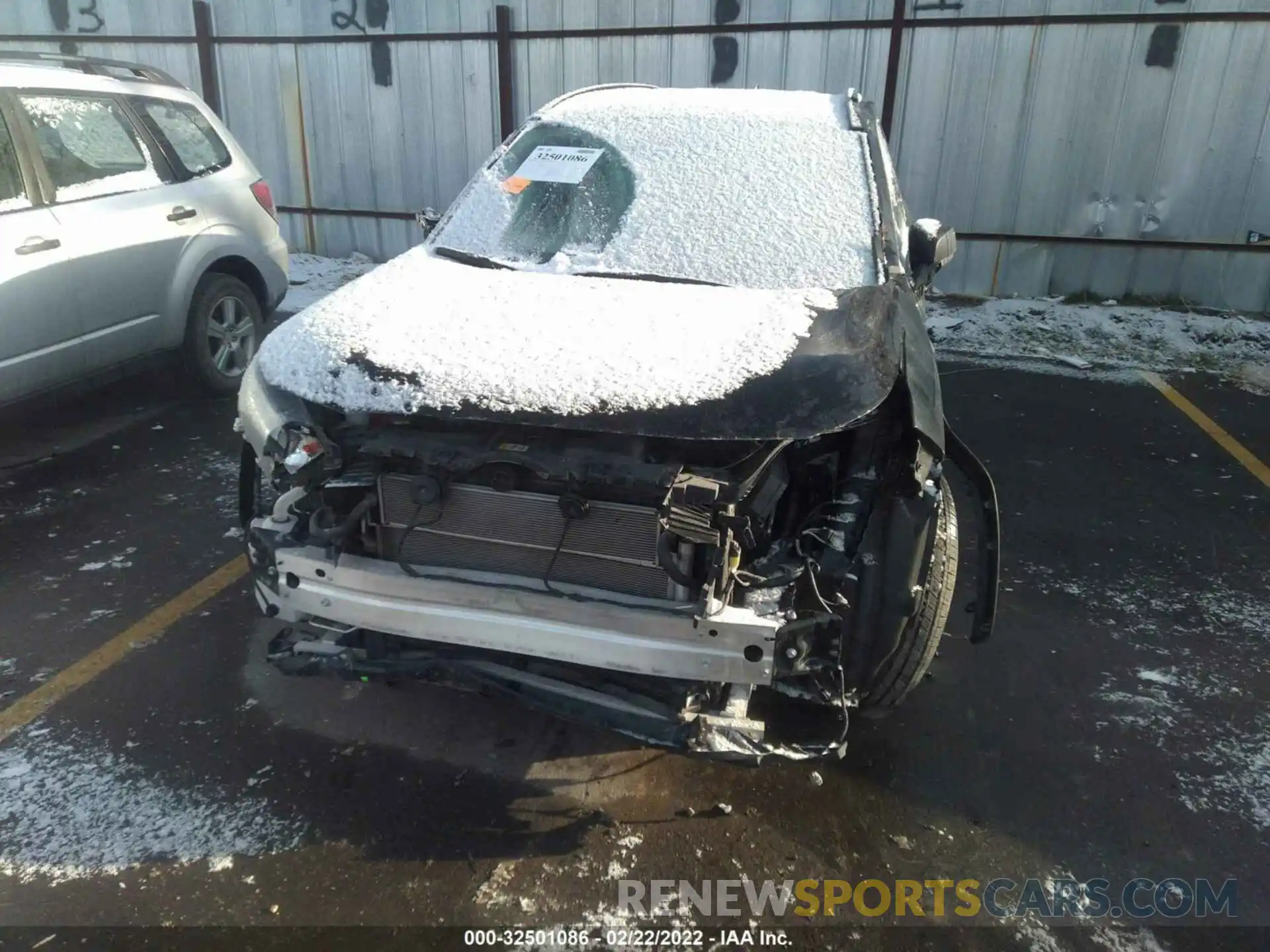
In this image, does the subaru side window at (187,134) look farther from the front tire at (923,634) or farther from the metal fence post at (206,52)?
the front tire at (923,634)

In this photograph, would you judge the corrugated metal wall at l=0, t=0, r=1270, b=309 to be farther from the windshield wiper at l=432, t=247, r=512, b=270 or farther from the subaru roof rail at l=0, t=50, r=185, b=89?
the windshield wiper at l=432, t=247, r=512, b=270

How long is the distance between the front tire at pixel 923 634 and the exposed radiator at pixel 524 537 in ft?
2.33

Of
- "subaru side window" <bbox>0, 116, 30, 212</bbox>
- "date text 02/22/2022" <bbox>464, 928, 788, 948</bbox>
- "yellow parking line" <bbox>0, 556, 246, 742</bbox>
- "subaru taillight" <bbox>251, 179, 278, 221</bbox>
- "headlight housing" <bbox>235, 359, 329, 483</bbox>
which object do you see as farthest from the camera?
"subaru taillight" <bbox>251, 179, 278, 221</bbox>

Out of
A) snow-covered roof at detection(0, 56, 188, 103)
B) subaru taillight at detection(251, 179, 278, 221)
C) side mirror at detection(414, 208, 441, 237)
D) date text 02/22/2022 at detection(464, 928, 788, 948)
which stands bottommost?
date text 02/22/2022 at detection(464, 928, 788, 948)

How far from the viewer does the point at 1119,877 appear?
2.46m

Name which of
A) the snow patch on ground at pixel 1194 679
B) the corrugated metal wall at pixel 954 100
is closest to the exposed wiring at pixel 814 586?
the snow patch on ground at pixel 1194 679

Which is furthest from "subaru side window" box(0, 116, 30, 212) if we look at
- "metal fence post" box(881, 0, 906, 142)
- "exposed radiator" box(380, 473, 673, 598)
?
"metal fence post" box(881, 0, 906, 142)

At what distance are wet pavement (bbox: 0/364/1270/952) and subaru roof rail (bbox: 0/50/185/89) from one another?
9.06ft

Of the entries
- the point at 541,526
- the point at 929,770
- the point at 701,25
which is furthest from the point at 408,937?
the point at 701,25

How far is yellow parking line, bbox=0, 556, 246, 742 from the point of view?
3.00 m

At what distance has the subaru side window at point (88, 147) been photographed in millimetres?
4730

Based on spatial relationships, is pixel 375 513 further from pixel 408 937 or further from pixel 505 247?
pixel 505 247

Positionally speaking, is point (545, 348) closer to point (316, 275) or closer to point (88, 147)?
point (88, 147)

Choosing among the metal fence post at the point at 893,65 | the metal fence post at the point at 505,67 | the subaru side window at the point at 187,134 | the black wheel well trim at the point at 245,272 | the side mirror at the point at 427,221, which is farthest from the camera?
the metal fence post at the point at 505,67
